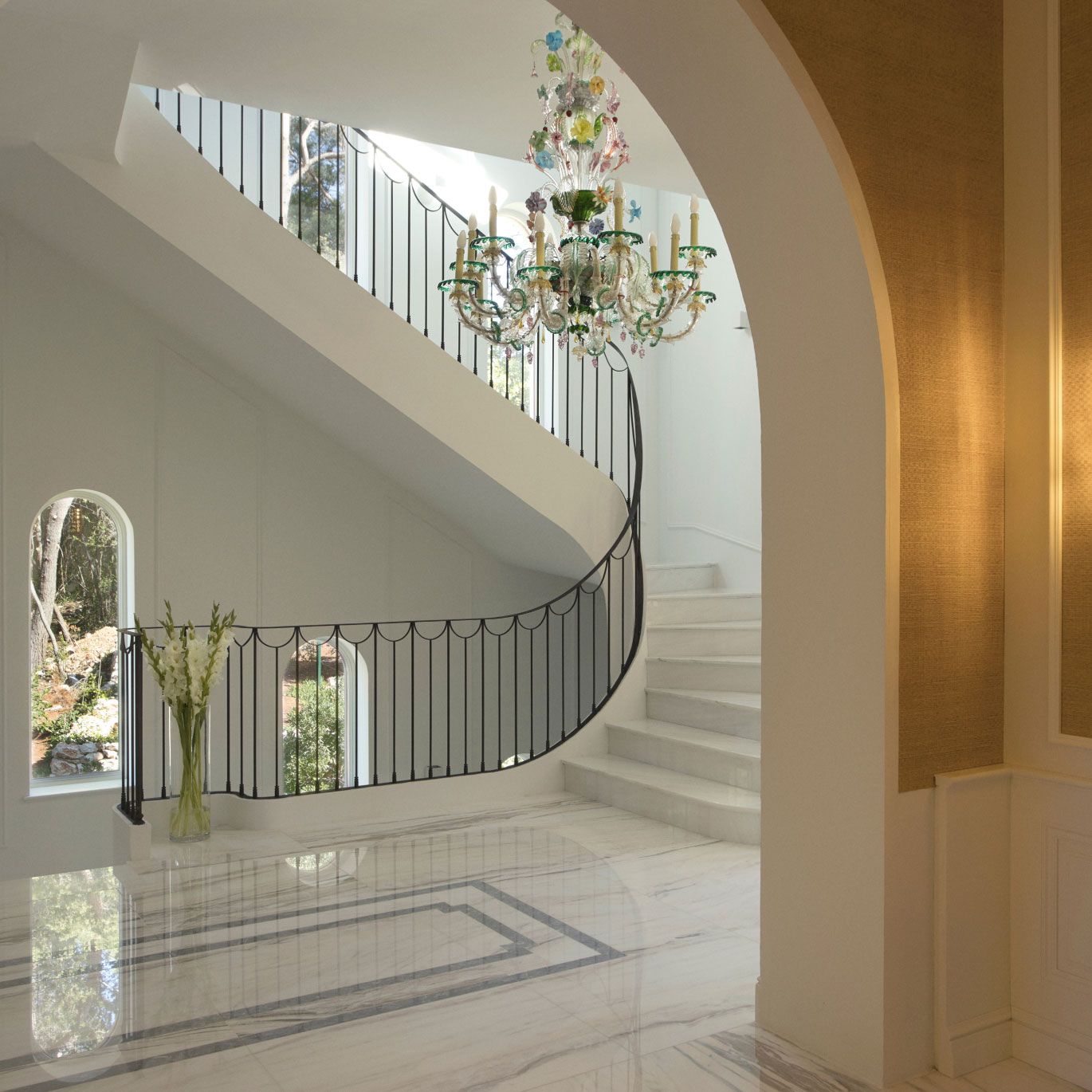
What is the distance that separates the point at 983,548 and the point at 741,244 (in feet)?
3.59

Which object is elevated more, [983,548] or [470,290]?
[470,290]

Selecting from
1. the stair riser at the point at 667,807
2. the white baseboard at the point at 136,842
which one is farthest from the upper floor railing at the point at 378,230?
the white baseboard at the point at 136,842

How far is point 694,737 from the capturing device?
20.0ft

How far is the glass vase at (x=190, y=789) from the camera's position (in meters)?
5.21

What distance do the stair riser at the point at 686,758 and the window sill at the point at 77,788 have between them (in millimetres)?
3343

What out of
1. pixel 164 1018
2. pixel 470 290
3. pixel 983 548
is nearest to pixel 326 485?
pixel 470 290

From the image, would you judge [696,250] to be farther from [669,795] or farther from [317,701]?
[317,701]

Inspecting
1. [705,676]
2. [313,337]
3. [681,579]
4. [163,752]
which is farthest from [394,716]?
[681,579]

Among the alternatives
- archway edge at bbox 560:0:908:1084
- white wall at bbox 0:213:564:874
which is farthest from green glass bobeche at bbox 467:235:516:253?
white wall at bbox 0:213:564:874

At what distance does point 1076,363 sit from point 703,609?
463 centimetres

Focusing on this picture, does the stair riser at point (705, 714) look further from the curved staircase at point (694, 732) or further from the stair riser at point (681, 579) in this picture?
the stair riser at point (681, 579)

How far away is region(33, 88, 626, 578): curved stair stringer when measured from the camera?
18.6 ft

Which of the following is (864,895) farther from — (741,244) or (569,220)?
(569,220)

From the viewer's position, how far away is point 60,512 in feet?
23.8
